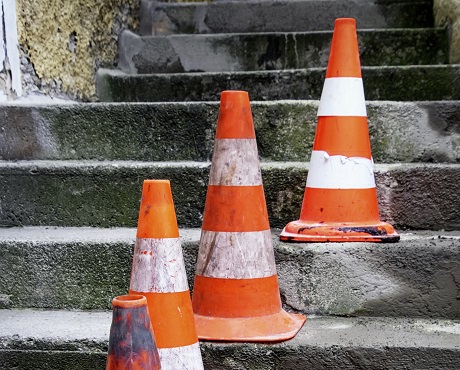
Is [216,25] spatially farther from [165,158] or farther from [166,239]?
[166,239]

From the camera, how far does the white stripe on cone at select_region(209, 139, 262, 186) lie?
2.22 metres

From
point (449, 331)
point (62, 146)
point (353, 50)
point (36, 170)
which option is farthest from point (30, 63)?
point (449, 331)

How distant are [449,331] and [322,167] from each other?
0.69 meters

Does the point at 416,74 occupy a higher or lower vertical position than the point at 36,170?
higher

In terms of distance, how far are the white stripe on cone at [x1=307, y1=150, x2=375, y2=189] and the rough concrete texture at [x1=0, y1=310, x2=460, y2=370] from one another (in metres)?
0.48

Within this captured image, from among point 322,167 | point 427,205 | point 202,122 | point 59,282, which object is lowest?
point 59,282

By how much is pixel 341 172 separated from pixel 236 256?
535 millimetres

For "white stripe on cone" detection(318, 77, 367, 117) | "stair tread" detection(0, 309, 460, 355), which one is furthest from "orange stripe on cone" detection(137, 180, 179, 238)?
"white stripe on cone" detection(318, 77, 367, 117)

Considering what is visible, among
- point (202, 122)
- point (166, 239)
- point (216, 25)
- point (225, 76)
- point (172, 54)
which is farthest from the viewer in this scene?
point (216, 25)

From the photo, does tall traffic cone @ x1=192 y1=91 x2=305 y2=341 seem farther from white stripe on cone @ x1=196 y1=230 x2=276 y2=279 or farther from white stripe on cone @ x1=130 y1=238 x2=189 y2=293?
white stripe on cone @ x1=130 y1=238 x2=189 y2=293

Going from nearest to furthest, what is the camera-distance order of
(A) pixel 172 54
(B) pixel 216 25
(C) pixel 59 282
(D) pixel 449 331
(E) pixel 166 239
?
(E) pixel 166 239 < (D) pixel 449 331 < (C) pixel 59 282 < (A) pixel 172 54 < (B) pixel 216 25

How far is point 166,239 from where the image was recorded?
1.91 metres

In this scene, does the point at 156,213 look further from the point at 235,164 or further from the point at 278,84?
the point at 278,84

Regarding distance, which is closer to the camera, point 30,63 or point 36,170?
point 36,170
